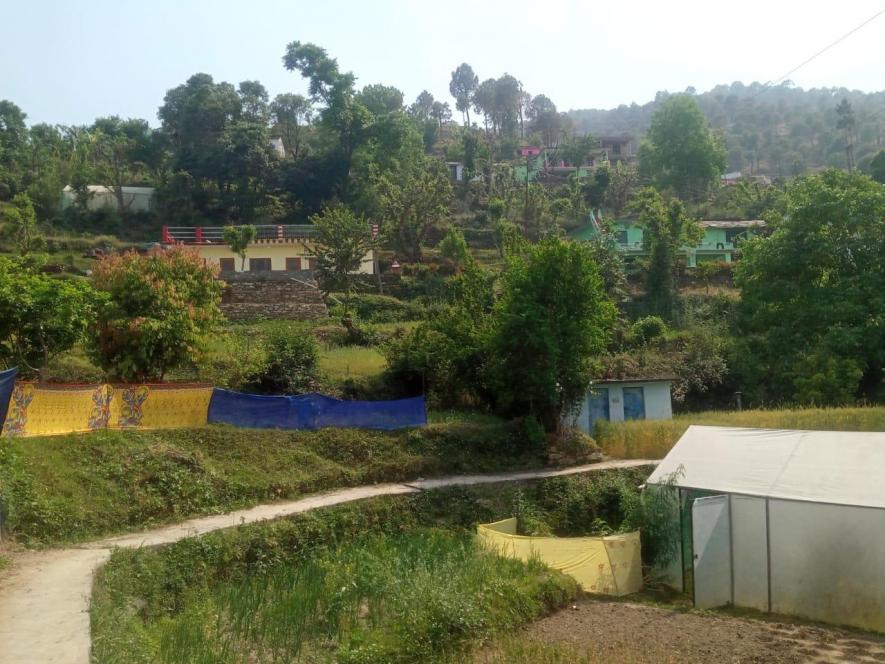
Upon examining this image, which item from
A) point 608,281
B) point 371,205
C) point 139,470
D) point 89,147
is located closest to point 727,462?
point 139,470

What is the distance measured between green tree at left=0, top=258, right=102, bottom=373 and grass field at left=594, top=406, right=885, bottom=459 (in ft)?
50.5

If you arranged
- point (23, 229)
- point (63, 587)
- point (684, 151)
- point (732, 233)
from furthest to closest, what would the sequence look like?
point (684, 151)
point (732, 233)
point (23, 229)
point (63, 587)

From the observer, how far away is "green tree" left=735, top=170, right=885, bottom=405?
29.6 meters

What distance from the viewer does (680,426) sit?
24.6 metres

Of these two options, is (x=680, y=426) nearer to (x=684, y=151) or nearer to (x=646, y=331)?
(x=646, y=331)

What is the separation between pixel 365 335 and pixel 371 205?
20994 millimetres

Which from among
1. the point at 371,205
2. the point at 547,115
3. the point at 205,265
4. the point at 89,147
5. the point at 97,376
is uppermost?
the point at 547,115

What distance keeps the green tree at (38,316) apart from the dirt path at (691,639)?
1322 centimetres

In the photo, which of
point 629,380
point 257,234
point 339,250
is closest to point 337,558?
point 629,380

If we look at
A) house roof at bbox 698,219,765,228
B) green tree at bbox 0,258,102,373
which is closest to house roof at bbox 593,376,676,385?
green tree at bbox 0,258,102,373

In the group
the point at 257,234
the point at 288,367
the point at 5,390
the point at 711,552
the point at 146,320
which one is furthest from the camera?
the point at 257,234

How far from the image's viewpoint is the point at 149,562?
13227 mm

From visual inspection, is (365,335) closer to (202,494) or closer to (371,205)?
(202,494)

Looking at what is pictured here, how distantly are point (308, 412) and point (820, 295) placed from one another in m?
21.7
